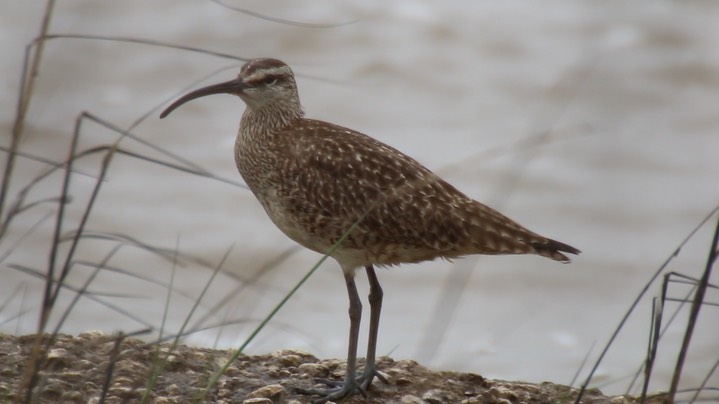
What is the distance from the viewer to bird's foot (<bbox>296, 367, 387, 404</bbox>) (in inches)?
253

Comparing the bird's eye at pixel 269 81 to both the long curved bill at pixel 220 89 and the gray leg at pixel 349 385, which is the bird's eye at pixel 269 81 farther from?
the gray leg at pixel 349 385

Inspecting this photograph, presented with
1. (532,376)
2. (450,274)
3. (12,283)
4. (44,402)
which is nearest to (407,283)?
(450,274)

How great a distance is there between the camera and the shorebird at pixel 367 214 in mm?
6539

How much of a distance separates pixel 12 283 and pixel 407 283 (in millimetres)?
3933

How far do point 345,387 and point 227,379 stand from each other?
54 centimetres

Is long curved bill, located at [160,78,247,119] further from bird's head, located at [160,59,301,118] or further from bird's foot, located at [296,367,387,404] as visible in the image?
bird's foot, located at [296,367,387,404]

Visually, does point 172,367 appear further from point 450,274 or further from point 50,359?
point 450,274

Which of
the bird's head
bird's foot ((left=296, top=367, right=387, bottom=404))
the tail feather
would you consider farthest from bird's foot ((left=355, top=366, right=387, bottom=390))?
the bird's head

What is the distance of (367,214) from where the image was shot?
6410 mm

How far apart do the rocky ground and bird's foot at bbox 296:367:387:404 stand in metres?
0.03

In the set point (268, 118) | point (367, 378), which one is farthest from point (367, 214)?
point (268, 118)

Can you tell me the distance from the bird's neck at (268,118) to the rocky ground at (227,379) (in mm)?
1130

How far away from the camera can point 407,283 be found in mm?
14172

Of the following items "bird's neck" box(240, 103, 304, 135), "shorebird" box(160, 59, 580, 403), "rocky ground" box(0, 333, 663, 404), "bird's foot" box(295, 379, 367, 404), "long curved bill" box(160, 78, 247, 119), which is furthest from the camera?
"bird's neck" box(240, 103, 304, 135)
